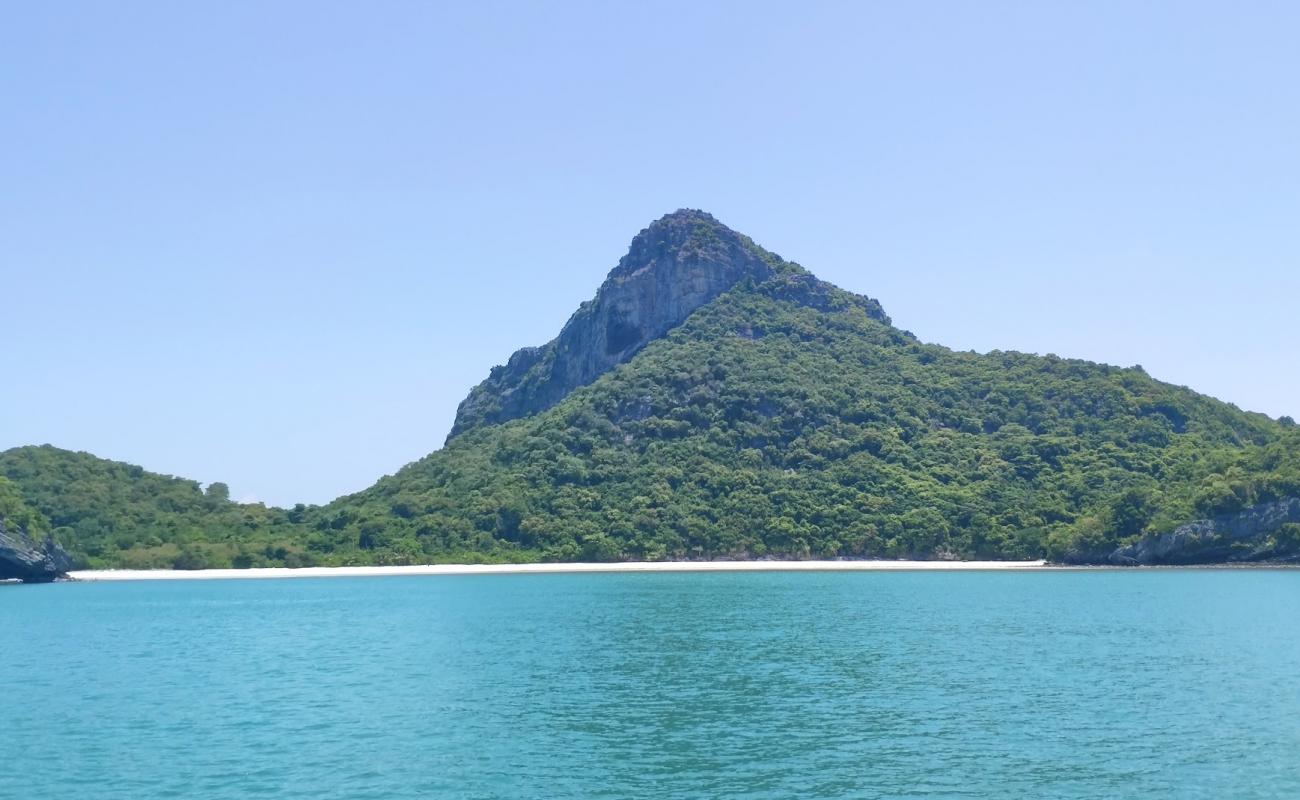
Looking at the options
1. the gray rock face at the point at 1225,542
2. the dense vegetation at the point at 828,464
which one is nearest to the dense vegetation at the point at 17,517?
the dense vegetation at the point at 828,464

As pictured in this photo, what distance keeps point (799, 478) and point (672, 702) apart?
108 meters

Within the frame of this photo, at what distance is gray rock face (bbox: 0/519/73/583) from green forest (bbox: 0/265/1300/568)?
2.40 m

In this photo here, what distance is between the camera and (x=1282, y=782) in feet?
83.8

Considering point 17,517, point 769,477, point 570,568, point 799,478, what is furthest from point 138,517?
point 799,478

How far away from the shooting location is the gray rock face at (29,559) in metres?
123

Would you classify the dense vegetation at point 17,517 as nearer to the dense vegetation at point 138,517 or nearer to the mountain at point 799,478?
the dense vegetation at point 138,517

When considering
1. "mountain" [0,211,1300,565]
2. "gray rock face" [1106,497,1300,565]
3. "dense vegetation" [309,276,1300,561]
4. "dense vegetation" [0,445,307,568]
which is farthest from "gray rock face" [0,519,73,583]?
"gray rock face" [1106,497,1300,565]

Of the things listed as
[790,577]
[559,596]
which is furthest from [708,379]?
[559,596]

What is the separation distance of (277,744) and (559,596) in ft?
189

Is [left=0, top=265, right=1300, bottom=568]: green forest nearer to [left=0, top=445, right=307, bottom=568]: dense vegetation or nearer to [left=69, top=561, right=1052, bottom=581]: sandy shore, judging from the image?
[left=0, top=445, right=307, bottom=568]: dense vegetation

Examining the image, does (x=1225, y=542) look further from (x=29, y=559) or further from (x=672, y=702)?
(x=29, y=559)

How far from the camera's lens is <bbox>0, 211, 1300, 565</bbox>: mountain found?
121875 millimetres

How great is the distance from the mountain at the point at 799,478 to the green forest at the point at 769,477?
0.35 meters

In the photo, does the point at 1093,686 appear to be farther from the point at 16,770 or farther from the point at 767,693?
the point at 16,770
